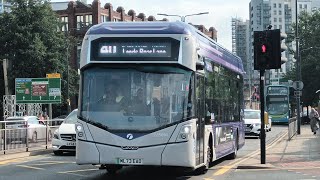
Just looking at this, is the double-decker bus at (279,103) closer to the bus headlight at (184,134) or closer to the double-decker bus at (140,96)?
A: the double-decker bus at (140,96)

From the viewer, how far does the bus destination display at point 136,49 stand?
1088 cm

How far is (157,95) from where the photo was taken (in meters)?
10.6

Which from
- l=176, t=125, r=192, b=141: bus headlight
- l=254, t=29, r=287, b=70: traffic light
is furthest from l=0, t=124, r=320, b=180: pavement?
l=254, t=29, r=287, b=70: traffic light

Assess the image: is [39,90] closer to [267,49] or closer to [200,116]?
[267,49]

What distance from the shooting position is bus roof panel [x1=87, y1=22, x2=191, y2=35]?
1104 cm

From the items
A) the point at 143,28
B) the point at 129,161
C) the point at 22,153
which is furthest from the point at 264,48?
the point at 22,153

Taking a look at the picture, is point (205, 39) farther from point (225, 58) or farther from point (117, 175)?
point (117, 175)

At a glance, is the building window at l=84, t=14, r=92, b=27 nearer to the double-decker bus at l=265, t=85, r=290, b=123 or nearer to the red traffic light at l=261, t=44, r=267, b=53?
the double-decker bus at l=265, t=85, r=290, b=123

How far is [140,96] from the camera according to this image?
10.7m

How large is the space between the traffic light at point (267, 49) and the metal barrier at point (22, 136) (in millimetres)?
9639

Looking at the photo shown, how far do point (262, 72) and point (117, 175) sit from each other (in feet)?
17.9

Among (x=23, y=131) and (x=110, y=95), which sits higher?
(x=110, y=95)

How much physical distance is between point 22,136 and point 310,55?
158ft

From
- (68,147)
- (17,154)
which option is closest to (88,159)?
(68,147)
